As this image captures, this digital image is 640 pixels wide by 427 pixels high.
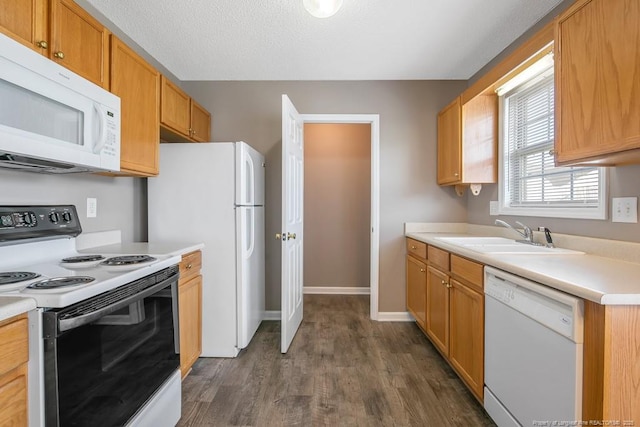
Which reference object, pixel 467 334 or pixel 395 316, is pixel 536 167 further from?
pixel 395 316

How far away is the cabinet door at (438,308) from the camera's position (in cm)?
211

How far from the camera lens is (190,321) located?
2.02 m

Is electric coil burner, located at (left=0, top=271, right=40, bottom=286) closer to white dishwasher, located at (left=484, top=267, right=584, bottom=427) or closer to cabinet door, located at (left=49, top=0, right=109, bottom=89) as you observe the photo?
cabinet door, located at (left=49, top=0, right=109, bottom=89)

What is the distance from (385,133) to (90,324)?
9.11 feet

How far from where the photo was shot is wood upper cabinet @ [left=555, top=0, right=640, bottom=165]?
1130mm

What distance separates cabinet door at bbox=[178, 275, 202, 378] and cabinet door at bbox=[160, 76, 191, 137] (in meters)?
1.16

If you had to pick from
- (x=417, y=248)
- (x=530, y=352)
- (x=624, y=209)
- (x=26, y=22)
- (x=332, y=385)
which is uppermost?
(x=26, y=22)

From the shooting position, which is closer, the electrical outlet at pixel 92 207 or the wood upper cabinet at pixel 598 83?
the wood upper cabinet at pixel 598 83

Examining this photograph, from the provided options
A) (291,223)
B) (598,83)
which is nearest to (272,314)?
(291,223)

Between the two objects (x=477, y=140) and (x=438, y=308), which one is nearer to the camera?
(x=438, y=308)

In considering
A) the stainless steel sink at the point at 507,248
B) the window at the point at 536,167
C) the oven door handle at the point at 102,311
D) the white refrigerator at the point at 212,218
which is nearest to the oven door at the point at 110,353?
the oven door handle at the point at 102,311

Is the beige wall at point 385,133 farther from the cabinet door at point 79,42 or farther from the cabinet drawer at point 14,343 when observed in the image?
the cabinet drawer at point 14,343

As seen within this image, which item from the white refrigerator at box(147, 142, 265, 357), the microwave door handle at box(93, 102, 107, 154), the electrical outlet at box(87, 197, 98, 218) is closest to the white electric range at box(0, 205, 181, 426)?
the electrical outlet at box(87, 197, 98, 218)

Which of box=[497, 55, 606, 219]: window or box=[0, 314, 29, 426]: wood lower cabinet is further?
box=[497, 55, 606, 219]: window
